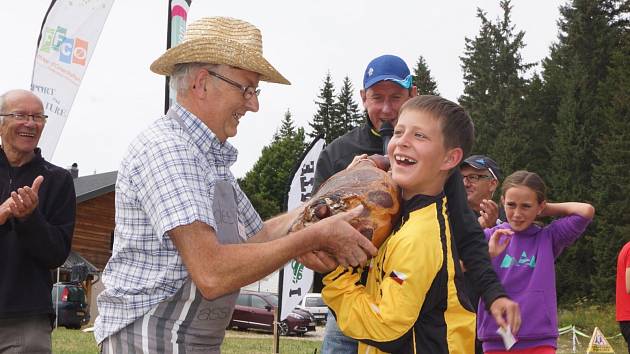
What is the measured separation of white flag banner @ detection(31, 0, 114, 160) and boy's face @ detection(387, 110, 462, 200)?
683 centimetres

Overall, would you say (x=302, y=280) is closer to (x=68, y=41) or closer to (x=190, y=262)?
(x=68, y=41)

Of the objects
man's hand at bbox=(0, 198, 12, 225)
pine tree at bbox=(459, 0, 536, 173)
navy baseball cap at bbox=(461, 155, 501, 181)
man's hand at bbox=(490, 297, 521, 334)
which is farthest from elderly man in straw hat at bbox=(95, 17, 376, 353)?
pine tree at bbox=(459, 0, 536, 173)

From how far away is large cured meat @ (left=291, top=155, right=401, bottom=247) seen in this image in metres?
3.19

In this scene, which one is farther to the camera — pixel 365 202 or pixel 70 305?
pixel 70 305

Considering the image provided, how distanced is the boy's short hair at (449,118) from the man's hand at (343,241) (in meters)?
0.65

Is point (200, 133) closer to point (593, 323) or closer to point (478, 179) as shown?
point (478, 179)

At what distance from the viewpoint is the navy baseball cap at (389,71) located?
4.68 metres

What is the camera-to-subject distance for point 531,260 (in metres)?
5.63

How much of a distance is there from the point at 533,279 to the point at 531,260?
147 millimetres

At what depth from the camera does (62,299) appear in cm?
2636

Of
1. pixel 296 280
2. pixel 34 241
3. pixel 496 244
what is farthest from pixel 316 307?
pixel 34 241

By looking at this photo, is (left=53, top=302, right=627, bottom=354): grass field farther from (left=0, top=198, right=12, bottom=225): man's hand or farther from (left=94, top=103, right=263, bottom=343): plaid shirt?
(left=94, top=103, right=263, bottom=343): plaid shirt

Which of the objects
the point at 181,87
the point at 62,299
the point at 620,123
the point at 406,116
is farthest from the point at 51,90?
the point at 620,123

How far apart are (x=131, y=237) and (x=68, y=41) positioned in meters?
7.30
